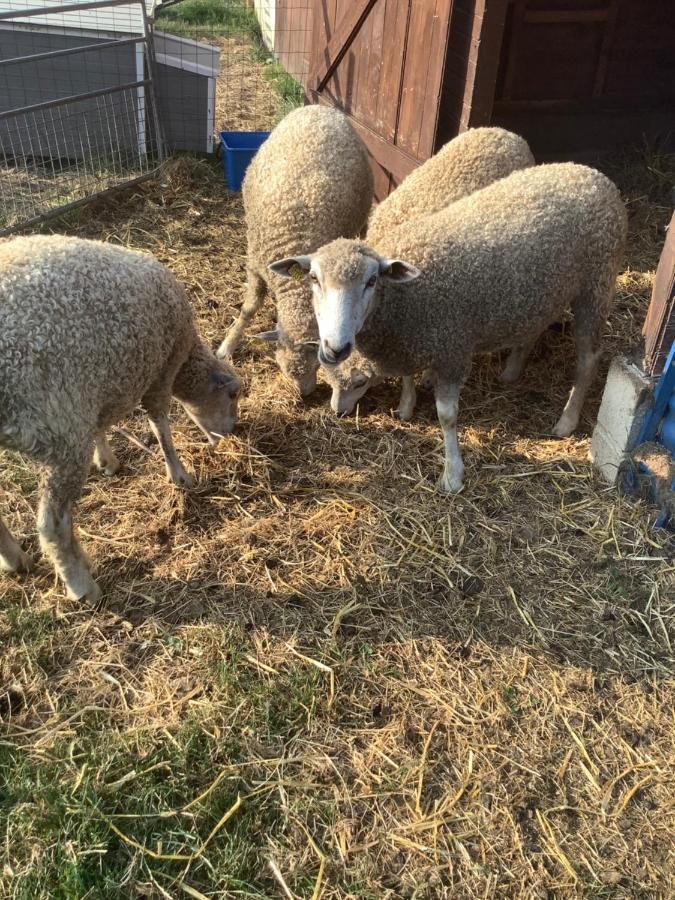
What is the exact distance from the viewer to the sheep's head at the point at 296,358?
4668 mm

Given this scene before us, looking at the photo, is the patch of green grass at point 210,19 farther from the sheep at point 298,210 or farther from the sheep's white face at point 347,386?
Answer: the sheep's white face at point 347,386

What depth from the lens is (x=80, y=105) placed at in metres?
7.74

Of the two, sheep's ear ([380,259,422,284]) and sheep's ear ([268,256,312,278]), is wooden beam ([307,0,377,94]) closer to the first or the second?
sheep's ear ([268,256,312,278])

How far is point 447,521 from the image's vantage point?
4.06 m

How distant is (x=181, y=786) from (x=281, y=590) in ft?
3.58

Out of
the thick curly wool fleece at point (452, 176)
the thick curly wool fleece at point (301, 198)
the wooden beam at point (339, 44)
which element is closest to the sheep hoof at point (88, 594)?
the thick curly wool fleece at point (301, 198)

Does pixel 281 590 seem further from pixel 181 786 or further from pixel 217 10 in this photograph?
pixel 217 10

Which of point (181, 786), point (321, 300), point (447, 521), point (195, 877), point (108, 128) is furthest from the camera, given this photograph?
point (108, 128)

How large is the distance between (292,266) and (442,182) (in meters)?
1.55

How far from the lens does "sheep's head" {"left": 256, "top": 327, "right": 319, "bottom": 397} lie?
4.67m

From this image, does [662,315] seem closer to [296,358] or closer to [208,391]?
[296,358]

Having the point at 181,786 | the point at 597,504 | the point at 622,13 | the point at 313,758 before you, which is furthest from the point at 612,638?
the point at 622,13

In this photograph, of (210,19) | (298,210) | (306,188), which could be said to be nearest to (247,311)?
(298,210)

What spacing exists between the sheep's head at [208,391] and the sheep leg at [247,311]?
1.01 m
